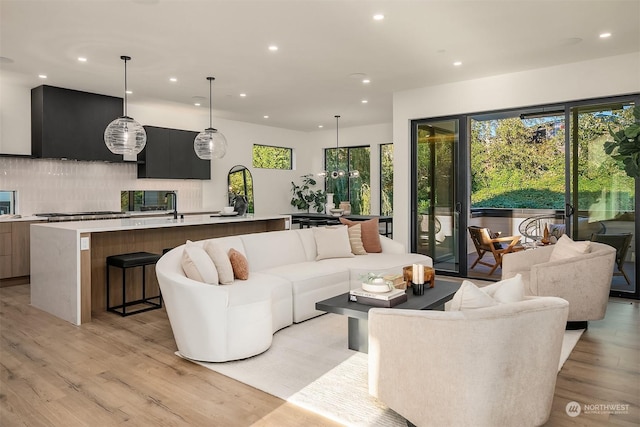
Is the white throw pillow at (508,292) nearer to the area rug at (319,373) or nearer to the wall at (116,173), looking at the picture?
the area rug at (319,373)

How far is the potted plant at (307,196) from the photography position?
10.9 m

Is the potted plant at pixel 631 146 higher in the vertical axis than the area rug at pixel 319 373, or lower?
higher

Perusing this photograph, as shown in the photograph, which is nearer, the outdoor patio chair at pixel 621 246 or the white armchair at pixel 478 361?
the white armchair at pixel 478 361

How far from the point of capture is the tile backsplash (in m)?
6.73

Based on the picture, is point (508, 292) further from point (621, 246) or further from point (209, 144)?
point (209, 144)

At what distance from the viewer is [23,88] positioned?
6.70 meters

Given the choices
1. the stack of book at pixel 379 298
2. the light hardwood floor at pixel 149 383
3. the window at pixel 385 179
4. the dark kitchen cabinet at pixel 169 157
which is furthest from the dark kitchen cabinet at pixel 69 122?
the window at pixel 385 179

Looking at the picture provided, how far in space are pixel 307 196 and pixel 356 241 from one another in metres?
5.49

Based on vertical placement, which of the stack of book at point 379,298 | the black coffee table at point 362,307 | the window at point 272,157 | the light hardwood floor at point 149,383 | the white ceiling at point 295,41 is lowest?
the light hardwood floor at point 149,383

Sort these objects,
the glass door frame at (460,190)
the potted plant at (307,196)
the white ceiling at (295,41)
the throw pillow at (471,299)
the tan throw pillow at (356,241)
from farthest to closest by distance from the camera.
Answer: the potted plant at (307,196), the glass door frame at (460,190), the tan throw pillow at (356,241), the white ceiling at (295,41), the throw pillow at (471,299)

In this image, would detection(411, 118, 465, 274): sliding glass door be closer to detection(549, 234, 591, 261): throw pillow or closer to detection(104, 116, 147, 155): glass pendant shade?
detection(549, 234, 591, 261): throw pillow

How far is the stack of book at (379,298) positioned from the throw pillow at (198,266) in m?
1.17

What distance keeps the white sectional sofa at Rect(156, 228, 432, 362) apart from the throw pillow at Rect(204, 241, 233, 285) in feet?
0.26

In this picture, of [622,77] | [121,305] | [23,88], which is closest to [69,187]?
[23,88]
